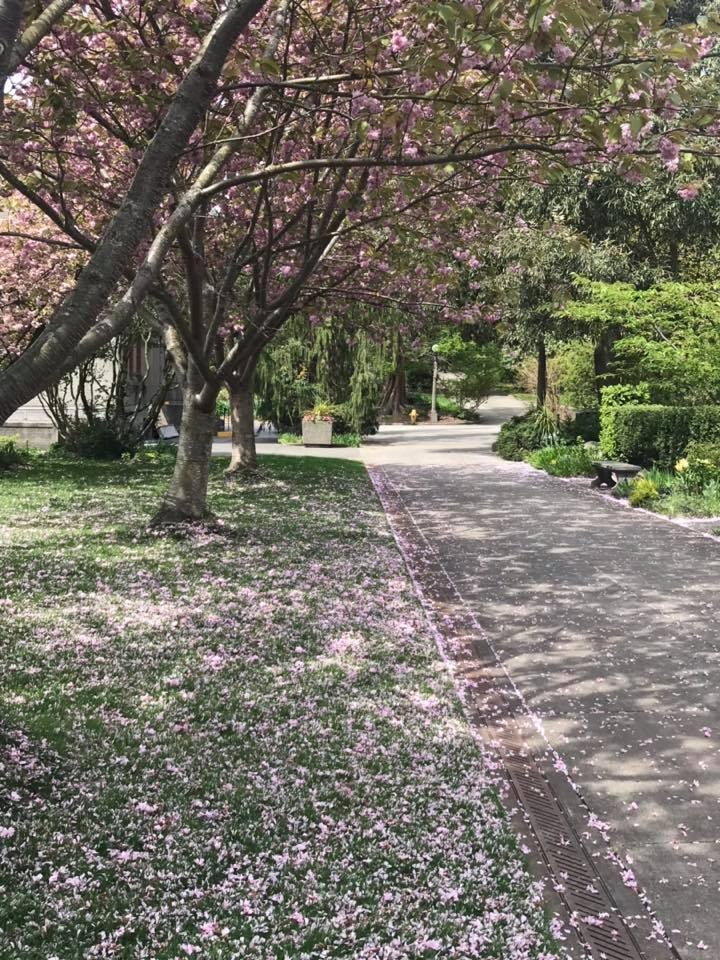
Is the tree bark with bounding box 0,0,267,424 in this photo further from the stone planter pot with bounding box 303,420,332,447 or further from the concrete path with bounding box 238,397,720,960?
the stone planter pot with bounding box 303,420,332,447

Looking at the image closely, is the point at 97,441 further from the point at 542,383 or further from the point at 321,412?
the point at 542,383

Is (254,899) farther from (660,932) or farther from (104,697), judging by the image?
(104,697)

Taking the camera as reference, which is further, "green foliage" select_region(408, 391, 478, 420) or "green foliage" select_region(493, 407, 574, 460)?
"green foliage" select_region(408, 391, 478, 420)

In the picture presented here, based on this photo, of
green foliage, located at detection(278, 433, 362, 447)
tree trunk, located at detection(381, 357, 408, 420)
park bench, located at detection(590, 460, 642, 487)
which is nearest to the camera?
park bench, located at detection(590, 460, 642, 487)

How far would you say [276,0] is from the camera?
8.15 m

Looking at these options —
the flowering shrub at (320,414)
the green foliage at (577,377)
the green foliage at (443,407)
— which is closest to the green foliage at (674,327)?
the green foliage at (577,377)

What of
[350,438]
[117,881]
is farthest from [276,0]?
[350,438]

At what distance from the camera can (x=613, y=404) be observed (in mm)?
17891

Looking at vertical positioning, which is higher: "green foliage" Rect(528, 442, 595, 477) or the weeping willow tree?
the weeping willow tree

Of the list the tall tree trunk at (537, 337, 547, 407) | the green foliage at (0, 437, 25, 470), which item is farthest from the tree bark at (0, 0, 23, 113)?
the tall tree trunk at (537, 337, 547, 407)

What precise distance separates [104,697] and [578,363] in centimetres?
2402

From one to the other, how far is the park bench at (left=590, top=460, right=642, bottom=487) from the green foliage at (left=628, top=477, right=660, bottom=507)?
1486 mm

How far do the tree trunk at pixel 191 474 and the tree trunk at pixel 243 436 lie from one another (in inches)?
187

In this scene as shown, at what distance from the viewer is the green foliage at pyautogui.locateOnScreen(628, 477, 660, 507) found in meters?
13.4
